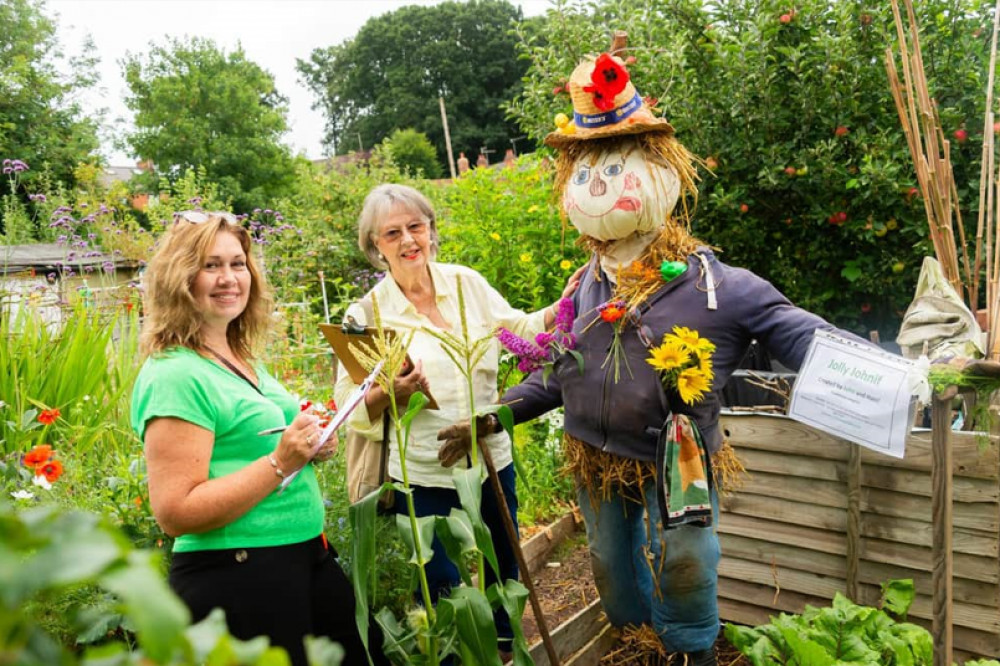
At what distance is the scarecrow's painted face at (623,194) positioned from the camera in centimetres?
209

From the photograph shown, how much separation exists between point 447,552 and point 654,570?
787 mm

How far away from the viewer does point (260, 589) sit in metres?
1.60

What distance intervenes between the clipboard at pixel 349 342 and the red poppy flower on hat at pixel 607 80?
3.03 ft

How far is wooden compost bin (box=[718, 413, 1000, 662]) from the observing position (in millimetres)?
2115

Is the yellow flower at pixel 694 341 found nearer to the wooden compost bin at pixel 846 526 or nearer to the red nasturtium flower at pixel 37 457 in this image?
the wooden compost bin at pixel 846 526

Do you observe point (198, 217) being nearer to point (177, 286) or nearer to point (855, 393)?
point (177, 286)

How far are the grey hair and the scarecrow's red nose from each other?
57cm

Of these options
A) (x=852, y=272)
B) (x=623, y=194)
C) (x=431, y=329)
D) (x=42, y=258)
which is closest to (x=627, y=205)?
(x=623, y=194)

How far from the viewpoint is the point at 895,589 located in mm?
2242

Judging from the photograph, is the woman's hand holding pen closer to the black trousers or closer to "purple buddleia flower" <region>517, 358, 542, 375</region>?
the black trousers

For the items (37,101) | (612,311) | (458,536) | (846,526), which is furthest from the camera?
(37,101)

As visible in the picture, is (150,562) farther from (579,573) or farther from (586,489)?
(579,573)

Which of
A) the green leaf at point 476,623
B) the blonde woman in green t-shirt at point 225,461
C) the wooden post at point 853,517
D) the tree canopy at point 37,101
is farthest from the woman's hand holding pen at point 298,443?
the tree canopy at point 37,101

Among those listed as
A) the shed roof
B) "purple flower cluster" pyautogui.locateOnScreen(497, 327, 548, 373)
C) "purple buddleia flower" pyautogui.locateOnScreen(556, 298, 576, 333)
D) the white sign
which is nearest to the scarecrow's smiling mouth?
"purple buddleia flower" pyautogui.locateOnScreen(556, 298, 576, 333)
